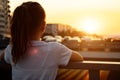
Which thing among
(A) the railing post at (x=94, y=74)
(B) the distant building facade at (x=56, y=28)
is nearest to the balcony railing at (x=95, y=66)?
(A) the railing post at (x=94, y=74)

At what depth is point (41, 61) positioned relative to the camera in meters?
3.19

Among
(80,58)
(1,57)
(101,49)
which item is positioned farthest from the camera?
(101,49)

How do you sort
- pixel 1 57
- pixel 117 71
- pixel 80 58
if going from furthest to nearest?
1. pixel 1 57
2. pixel 80 58
3. pixel 117 71

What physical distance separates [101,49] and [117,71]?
126 ft

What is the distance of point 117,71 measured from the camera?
9.64 feet

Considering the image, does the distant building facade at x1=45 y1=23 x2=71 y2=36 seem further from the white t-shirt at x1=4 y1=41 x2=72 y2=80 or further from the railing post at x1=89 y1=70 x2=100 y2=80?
the railing post at x1=89 y1=70 x2=100 y2=80

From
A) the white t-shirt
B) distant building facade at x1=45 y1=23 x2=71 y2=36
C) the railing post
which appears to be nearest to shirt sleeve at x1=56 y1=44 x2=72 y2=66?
the white t-shirt

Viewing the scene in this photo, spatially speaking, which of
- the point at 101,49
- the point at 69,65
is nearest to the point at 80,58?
the point at 69,65

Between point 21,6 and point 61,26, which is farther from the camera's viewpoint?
point 61,26

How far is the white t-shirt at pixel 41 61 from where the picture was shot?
3139 millimetres

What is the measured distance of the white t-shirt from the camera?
314 centimetres

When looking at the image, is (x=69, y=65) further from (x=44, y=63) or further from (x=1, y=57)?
(x=1, y=57)

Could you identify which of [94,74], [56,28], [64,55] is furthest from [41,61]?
[56,28]

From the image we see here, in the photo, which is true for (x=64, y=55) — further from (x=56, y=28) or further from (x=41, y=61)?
(x=56, y=28)
